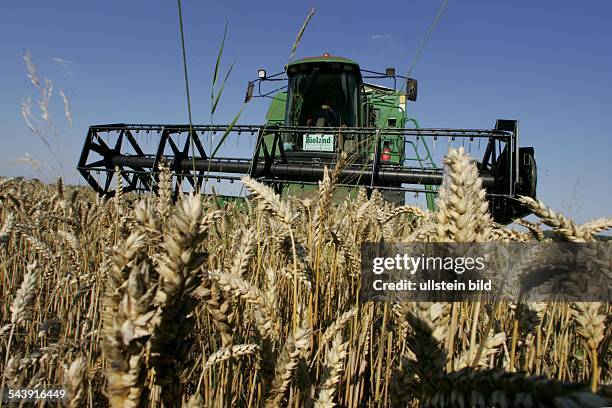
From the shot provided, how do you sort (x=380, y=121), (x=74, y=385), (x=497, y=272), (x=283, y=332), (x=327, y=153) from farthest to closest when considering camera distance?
(x=380, y=121) → (x=327, y=153) → (x=283, y=332) → (x=497, y=272) → (x=74, y=385)

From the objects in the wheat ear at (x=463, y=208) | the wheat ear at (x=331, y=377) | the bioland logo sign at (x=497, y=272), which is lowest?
the wheat ear at (x=331, y=377)

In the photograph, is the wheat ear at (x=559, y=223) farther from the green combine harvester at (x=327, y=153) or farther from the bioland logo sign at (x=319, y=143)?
the bioland logo sign at (x=319, y=143)

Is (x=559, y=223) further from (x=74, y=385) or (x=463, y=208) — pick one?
(x=74, y=385)

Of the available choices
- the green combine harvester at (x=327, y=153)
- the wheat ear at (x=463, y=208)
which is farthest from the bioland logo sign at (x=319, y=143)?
the wheat ear at (x=463, y=208)

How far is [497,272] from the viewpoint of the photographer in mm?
986

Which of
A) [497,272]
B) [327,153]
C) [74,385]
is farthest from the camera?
[327,153]

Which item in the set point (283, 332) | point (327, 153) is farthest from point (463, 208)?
point (327, 153)

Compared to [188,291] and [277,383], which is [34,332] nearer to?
[277,383]

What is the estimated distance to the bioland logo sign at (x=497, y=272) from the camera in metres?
0.62

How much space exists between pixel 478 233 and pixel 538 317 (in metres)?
0.56

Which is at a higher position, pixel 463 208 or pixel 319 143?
pixel 319 143

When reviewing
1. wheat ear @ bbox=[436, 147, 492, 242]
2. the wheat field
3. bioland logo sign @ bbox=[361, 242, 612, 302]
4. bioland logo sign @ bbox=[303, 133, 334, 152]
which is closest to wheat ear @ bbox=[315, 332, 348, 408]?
the wheat field

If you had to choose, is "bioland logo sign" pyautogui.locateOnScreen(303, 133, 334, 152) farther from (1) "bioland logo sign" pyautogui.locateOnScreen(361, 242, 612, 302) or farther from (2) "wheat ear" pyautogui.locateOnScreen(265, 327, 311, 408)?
(2) "wheat ear" pyautogui.locateOnScreen(265, 327, 311, 408)

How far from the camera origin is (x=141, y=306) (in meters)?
0.41
